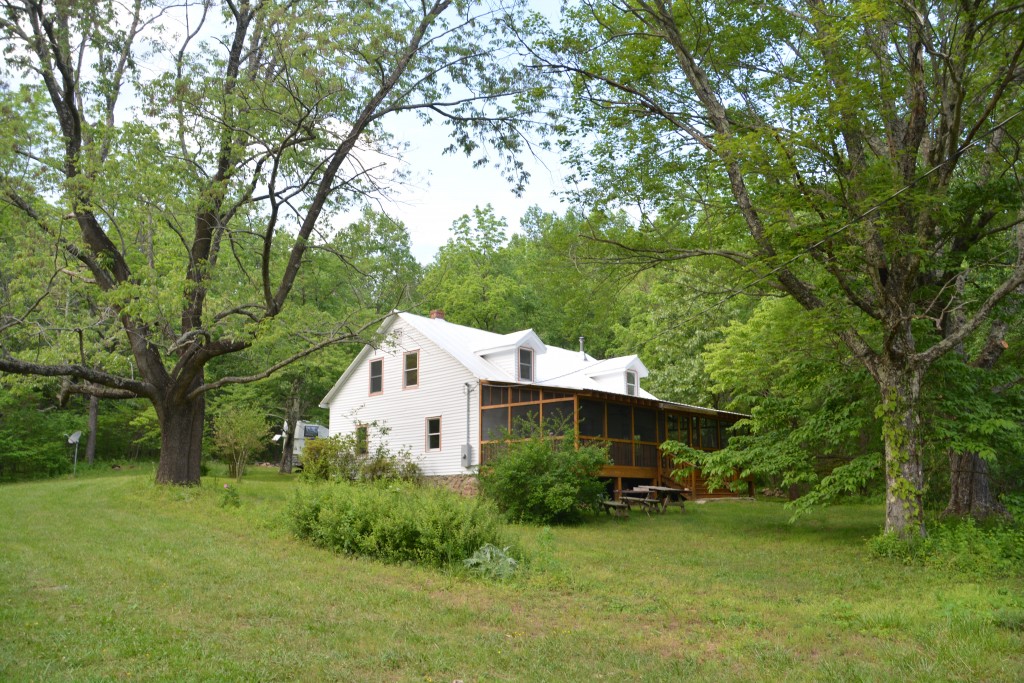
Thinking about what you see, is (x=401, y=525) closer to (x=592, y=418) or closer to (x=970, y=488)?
(x=970, y=488)

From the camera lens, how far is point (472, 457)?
22359mm

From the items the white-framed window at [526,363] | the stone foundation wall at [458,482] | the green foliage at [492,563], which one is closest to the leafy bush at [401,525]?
the green foliage at [492,563]

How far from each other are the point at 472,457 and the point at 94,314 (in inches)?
419

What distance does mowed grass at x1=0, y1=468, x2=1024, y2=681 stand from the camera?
5.20 metres

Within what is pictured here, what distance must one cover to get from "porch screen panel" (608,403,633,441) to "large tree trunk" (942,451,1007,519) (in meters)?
10.9

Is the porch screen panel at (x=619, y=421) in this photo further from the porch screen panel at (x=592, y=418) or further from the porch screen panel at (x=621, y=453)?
the porch screen panel at (x=621, y=453)

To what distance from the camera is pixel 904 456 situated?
439 inches

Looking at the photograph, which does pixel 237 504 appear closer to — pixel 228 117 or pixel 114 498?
pixel 114 498

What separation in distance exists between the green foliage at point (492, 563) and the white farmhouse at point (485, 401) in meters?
11.0

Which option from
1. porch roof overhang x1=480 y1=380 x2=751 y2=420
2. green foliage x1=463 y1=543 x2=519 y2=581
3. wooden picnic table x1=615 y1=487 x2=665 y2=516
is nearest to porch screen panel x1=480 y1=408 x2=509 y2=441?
porch roof overhang x1=480 y1=380 x2=751 y2=420

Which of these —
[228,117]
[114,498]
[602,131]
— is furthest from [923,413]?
[114,498]

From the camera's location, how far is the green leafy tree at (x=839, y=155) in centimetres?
988

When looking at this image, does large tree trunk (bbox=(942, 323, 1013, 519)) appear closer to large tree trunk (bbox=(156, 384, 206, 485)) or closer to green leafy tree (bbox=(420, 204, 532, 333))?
large tree trunk (bbox=(156, 384, 206, 485))

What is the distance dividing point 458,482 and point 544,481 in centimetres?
734
